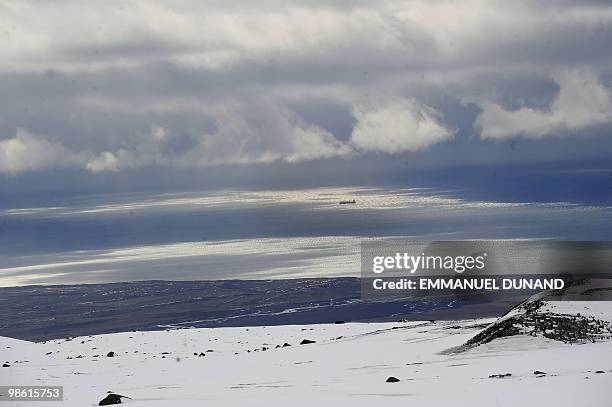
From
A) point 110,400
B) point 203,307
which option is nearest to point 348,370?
point 110,400

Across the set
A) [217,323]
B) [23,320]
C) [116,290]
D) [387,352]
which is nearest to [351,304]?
[217,323]

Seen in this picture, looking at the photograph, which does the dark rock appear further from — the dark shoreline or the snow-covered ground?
the dark shoreline

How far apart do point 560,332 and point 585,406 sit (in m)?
15.2

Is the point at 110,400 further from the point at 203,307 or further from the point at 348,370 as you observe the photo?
the point at 203,307

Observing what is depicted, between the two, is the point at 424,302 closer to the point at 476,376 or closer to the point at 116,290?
the point at 116,290

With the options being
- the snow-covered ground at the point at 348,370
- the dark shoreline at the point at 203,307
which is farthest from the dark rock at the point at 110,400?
the dark shoreline at the point at 203,307

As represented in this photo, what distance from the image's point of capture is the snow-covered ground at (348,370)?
77.6 feet

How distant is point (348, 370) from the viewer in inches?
1323

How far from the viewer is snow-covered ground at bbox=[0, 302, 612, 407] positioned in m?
23.6

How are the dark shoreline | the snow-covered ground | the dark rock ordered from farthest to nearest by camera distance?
the dark shoreline → the dark rock → the snow-covered ground

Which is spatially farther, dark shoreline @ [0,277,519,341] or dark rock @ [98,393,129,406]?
dark shoreline @ [0,277,519,341]

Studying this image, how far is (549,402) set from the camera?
70.7ft

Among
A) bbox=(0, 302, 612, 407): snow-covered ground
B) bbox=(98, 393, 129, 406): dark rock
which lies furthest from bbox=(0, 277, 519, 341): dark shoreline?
bbox=(98, 393, 129, 406): dark rock

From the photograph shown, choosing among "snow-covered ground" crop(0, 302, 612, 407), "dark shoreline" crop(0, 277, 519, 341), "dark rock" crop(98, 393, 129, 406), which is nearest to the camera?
"snow-covered ground" crop(0, 302, 612, 407)
